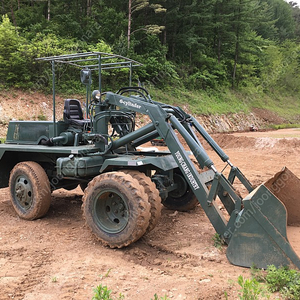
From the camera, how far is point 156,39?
27922 mm

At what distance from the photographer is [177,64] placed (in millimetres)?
31797

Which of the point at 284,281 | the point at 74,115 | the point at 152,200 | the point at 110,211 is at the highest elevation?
the point at 74,115

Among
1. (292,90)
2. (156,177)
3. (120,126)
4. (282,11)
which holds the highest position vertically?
(282,11)

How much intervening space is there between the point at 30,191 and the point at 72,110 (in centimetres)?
174

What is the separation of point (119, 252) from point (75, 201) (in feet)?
10.3

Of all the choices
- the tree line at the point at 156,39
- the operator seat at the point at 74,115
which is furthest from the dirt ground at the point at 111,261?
the tree line at the point at 156,39

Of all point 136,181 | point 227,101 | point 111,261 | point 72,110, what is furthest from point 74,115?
point 227,101

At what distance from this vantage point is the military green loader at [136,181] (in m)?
3.99

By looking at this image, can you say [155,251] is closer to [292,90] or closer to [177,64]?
[177,64]

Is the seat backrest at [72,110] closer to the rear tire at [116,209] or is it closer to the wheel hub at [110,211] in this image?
the rear tire at [116,209]

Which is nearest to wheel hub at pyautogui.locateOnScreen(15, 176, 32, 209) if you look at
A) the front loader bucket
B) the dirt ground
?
the dirt ground

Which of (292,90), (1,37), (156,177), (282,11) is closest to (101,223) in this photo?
(156,177)

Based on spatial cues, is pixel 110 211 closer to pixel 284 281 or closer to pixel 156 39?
pixel 284 281

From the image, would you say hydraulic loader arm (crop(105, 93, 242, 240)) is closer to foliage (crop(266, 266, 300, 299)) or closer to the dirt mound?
foliage (crop(266, 266, 300, 299))
